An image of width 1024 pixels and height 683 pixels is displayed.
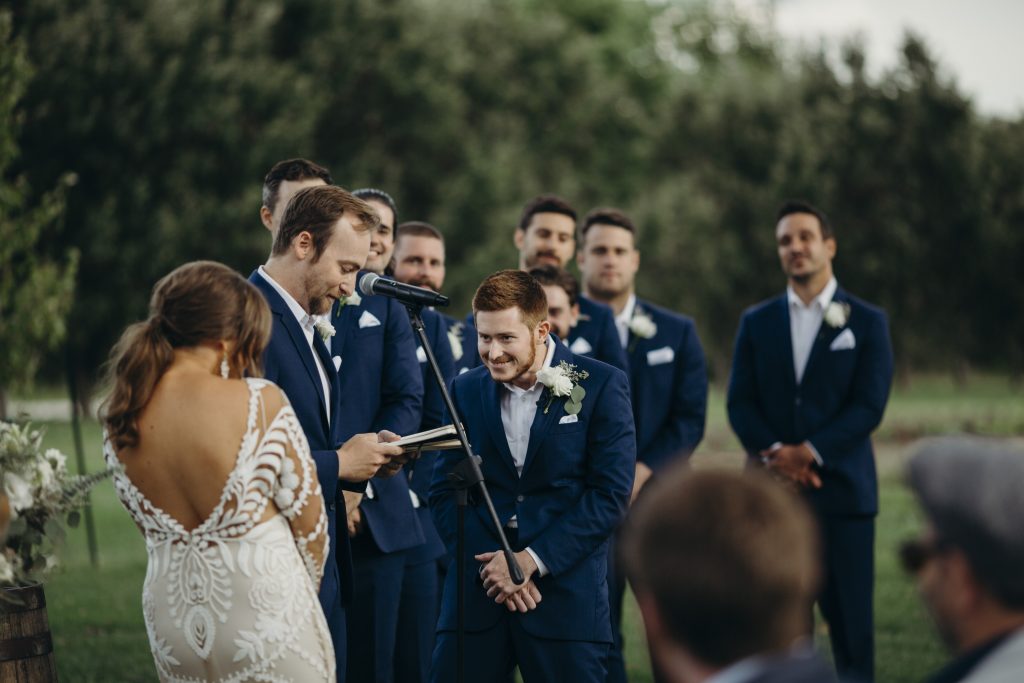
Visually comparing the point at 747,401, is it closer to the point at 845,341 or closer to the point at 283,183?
the point at 845,341

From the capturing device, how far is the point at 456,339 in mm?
7047

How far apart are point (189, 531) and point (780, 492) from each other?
6.42 ft

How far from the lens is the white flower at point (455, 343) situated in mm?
6895

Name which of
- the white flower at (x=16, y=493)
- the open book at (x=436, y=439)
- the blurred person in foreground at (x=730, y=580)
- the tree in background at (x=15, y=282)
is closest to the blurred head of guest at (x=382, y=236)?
the open book at (x=436, y=439)

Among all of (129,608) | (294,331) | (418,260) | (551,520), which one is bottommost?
(129,608)

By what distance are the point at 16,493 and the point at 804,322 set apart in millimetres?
4554

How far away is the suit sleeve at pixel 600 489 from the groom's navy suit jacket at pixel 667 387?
6.50 feet

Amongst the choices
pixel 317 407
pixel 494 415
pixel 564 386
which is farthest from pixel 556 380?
pixel 317 407

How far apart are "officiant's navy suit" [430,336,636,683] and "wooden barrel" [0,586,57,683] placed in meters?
1.48

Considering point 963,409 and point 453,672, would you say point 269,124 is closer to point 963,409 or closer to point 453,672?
point 963,409

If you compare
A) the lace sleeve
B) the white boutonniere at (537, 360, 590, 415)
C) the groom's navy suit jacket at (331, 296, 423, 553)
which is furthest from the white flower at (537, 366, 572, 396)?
the lace sleeve

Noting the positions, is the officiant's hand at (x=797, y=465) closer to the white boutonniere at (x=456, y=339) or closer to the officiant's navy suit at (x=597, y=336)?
the officiant's navy suit at (x=597, y=336)

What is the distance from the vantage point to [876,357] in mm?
6805

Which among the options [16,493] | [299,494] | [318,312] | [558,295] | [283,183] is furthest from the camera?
[558,295]
